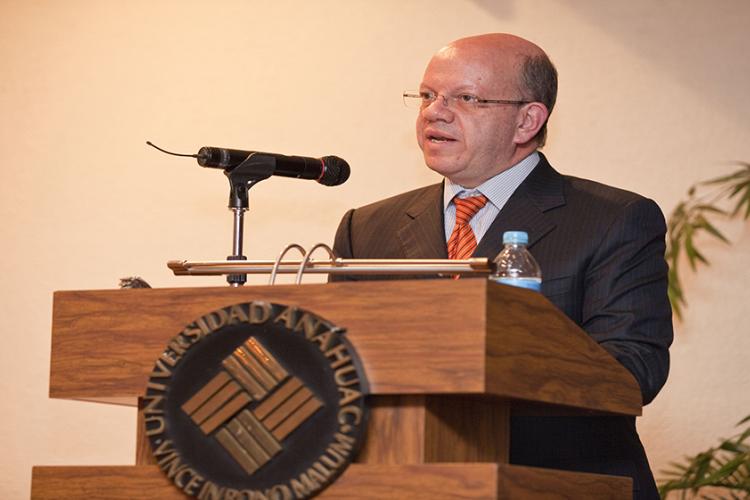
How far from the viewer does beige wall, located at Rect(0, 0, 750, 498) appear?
13.7 ft

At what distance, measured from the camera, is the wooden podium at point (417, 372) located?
180cm

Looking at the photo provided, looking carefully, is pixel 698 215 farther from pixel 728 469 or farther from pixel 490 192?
pixel 490 192

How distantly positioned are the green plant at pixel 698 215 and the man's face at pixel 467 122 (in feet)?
2.85

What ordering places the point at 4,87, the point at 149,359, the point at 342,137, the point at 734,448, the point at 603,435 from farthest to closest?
the point at 4,87, the point at 342,137, the point at 734,448, the point at 603,435, the point at 149,359

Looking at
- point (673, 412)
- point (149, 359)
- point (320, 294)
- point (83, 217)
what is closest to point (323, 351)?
point (320, 294)

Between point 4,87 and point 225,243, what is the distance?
1134mm

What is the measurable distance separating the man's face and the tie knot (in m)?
0.07

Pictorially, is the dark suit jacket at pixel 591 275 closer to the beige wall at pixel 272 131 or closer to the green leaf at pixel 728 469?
the green leaf at pixel 728 469

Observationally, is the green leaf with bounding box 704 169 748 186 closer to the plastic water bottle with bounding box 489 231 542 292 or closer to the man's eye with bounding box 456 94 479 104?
the man's eye with bounding box 456 94 479 104

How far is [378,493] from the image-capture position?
5.97ft

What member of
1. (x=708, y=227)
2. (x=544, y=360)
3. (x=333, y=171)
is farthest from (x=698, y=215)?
(x=544, y=360)

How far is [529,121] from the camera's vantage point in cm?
315

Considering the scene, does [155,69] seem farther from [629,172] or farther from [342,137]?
[629,172]

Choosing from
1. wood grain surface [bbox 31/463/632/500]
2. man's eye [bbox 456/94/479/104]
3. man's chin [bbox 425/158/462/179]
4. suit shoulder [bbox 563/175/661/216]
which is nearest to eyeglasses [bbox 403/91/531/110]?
man's eye [bbox 456/94/479/104]
